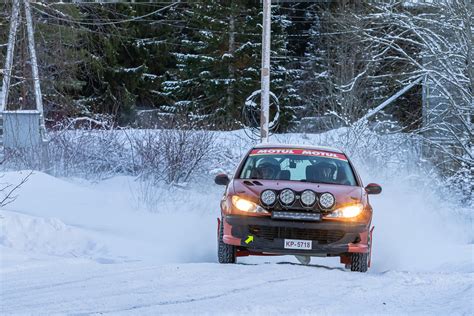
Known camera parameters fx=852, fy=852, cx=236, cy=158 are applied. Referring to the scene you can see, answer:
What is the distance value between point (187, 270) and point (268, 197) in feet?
4.17

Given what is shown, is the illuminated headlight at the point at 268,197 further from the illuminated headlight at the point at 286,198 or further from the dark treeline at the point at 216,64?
the dark treeline at the point at 216,64

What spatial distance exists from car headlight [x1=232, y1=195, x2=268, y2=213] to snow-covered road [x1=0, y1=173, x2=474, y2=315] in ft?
2.12

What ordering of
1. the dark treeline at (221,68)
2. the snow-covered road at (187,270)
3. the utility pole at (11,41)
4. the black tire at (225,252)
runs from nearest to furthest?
the snow-covered road at (187,270) < the black tire at (225,252) < the utility pole at (11,41) < the dark treeline at (221,68)

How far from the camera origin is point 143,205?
1683 cm

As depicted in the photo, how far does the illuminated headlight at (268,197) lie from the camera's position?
974cm

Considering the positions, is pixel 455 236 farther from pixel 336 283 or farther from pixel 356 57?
pixel 356 57

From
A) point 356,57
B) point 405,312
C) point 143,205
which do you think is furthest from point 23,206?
point 356,57

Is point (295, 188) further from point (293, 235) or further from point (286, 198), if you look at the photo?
point (293, 235)

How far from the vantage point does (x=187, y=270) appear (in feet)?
30.5

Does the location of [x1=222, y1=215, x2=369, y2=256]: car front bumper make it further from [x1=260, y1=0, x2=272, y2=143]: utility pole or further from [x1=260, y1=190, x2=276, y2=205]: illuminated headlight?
[x1=260, y1=0, x2=272, y2=143]: utility pole

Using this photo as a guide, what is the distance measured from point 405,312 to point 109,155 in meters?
15.8

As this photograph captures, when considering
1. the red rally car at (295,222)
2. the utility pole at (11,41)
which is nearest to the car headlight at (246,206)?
the red rally car at (295,222)

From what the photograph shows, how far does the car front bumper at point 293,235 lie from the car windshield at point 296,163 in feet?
4.30

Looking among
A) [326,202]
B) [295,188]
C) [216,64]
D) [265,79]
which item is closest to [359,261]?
[326,202]
